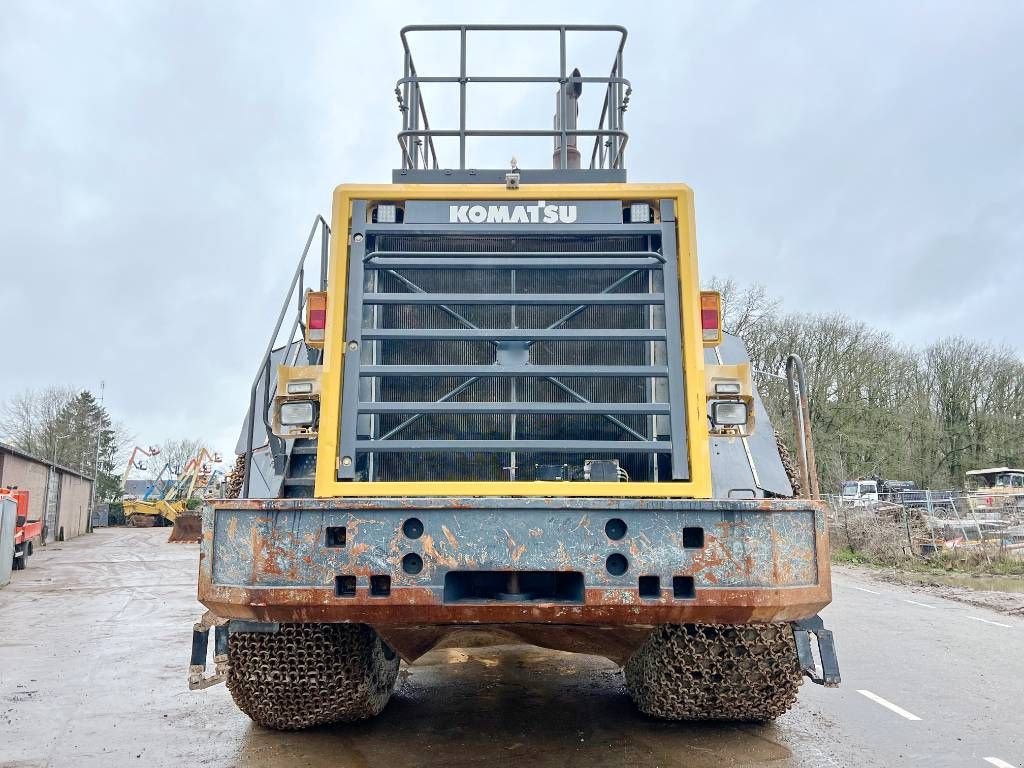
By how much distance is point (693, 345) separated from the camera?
3912mm

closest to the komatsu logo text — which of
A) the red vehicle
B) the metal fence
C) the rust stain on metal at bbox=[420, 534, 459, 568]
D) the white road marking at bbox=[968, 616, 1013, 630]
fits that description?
the rust stain on metal at bbox=[420, 534, 459, 568]

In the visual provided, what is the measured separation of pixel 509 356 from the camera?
3.97 m

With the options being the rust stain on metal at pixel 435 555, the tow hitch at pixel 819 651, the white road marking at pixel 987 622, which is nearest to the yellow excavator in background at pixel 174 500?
the white road marking at pixel 987 622

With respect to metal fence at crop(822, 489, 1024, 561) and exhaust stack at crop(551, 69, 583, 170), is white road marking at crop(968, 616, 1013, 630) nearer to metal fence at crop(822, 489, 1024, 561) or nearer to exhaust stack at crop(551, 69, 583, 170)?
metal fence at crop(822, 489, 1024, 561)

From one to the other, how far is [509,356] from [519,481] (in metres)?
0.58

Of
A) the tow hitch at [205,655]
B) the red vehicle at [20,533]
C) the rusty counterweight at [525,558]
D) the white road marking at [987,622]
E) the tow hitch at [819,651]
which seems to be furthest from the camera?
the red vehicle at [20,533]

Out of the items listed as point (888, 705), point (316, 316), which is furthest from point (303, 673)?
point (888, 705)

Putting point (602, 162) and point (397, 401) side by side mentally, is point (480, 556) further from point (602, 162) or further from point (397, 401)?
point (602, 162)

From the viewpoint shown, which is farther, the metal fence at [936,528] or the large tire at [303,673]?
the metal fence at [936,528]

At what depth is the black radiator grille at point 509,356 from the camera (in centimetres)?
389

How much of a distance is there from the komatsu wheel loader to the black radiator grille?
0.04 feet

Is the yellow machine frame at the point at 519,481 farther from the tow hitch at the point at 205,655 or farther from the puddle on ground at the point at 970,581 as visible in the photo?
the puddle on ground at the point at 970,581

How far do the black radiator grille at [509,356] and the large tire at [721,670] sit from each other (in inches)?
34.4

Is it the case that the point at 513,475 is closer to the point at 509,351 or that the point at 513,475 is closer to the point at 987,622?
the point at 509,351
